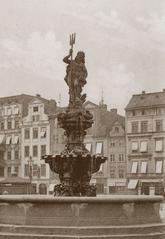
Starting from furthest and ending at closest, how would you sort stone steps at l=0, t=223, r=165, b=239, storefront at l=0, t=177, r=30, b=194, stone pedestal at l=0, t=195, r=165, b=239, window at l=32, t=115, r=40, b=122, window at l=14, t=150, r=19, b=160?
window at l=14, t=150, r=19, b=160 < window at l=32, t=115, r=40, b=122 < storefront at l=0, t=177, r=30, b=194 < stone pedestal at l=0, t=195, r=165, b=239 < stone steps at l=0, t=223, r=165, b=239

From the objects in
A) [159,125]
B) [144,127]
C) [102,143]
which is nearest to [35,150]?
[102,143]

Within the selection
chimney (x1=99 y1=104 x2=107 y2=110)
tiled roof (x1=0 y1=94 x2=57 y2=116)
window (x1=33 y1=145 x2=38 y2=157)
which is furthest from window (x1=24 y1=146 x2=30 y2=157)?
chimney (x1=99 y1=104 x2=107 y2=110)

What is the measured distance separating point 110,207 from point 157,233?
53.8 inches

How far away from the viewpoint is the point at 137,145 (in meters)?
63.6

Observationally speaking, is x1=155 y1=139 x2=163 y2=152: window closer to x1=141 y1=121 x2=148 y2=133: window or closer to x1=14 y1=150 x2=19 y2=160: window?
x1=141 y1=121 x2=148 y2=133: window

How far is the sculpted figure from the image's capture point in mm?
17516

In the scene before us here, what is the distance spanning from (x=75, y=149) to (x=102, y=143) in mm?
49190

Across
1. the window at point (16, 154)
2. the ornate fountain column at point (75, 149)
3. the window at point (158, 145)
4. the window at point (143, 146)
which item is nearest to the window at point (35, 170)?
the window at point (16, 154)

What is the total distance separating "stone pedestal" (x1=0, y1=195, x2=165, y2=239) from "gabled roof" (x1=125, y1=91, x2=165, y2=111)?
4852 cm

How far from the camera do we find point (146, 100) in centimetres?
6375

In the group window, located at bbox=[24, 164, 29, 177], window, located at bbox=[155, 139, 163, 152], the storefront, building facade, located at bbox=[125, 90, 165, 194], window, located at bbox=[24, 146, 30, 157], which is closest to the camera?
the storefront

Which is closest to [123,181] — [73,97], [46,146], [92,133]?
[92,133]

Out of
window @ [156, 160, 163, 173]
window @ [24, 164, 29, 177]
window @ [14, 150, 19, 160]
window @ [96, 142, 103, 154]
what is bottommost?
window @ [24, 164, 29, 177]

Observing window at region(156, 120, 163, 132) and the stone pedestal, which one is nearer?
the stone pedestal
